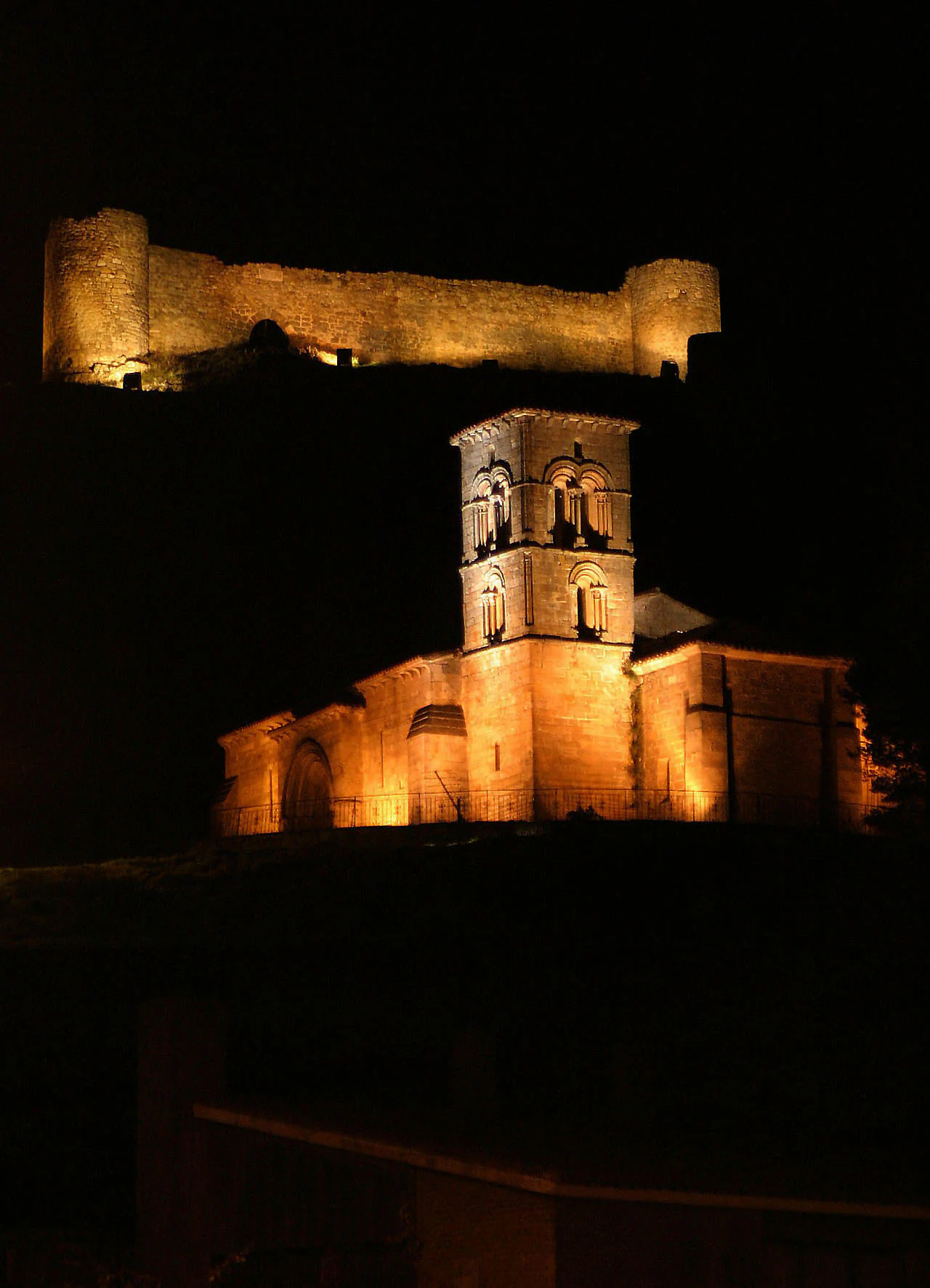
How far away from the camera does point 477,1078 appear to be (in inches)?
593

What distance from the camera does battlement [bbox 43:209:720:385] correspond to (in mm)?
70062

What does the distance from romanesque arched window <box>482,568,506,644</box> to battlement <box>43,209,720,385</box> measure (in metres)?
36.1

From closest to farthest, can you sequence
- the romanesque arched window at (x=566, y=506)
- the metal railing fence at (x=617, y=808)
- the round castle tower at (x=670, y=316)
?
the metal railing fence at (x=617, y=808), the romanesque arched window at (x=566, y=506), the round castle tower at (x=670, y=316)

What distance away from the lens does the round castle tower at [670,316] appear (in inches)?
2963

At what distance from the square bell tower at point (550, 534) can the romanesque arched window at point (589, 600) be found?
0.02m

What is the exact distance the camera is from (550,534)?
3594 cm

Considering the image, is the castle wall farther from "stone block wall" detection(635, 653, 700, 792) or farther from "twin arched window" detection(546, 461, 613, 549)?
"stone block wall" detection(635, 653, 700, 792)

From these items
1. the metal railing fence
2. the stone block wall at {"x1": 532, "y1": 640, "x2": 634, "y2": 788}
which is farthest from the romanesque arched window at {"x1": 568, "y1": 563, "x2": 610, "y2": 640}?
the metal railing fence

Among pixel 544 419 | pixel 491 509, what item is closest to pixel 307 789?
pixel 491 509

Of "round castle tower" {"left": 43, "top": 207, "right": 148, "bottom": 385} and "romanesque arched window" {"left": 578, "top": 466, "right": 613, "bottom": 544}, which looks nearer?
"romanesque arched window" {"left": 578, "top": 466, "right": 613, "bottom": 544}

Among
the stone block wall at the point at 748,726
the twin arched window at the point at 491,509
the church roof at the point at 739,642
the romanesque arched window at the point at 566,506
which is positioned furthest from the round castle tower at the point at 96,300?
the stone block wall at the point at 748,726

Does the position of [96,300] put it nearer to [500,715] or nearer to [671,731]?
[500,715]

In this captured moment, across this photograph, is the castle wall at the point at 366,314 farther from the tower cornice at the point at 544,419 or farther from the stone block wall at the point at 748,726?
the stone block wall at the point at 748,726

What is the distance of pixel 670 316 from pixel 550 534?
136ft
